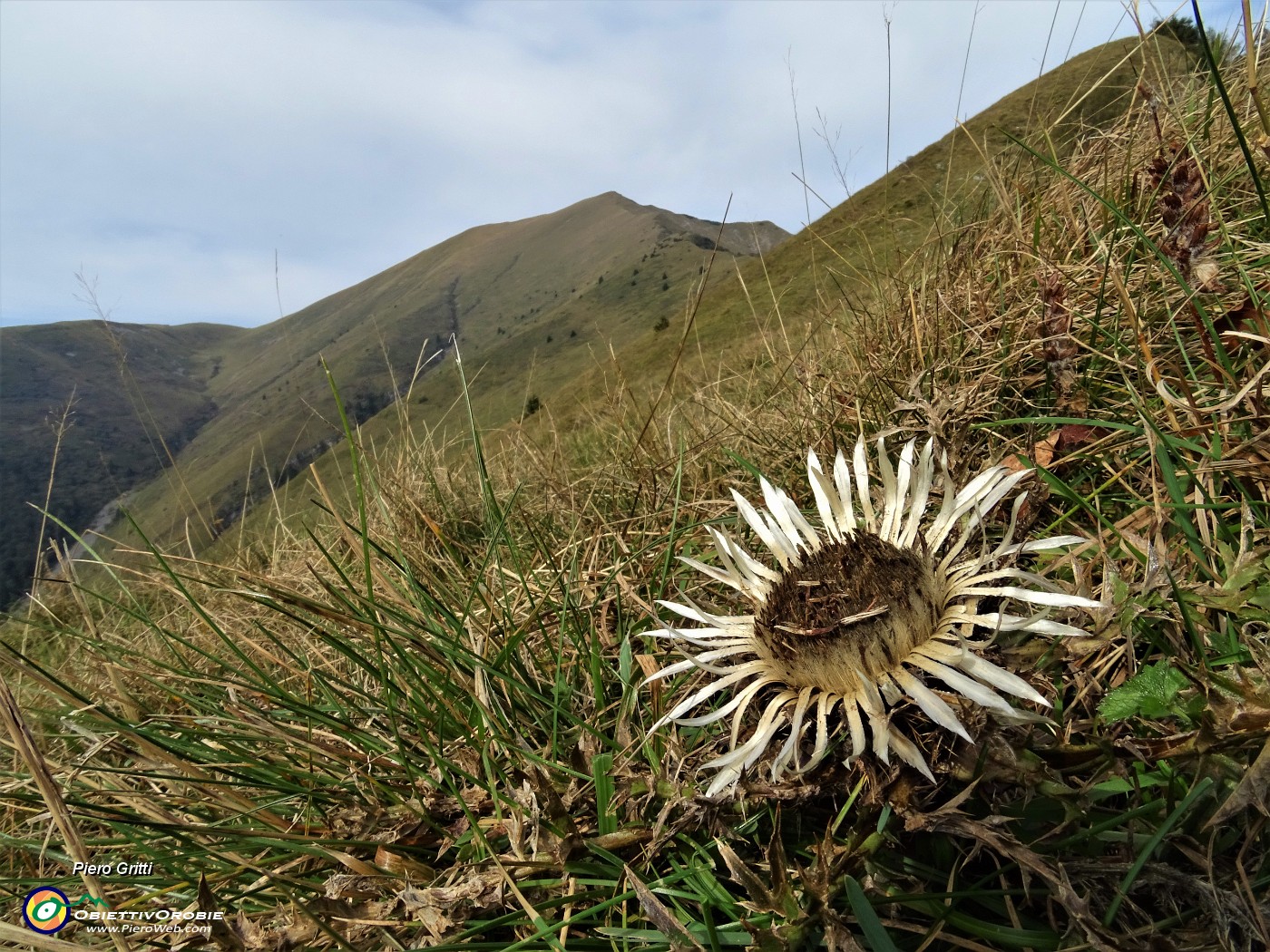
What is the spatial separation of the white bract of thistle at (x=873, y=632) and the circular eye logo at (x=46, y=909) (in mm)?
1613

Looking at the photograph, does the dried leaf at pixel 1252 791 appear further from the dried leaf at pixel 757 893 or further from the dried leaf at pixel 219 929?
the dried leaf at pixel 219 929

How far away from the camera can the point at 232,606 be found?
13.2 ft

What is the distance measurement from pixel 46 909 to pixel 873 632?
2126mm

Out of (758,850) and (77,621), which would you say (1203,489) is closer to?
(758,850)

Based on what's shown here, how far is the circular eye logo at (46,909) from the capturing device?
1667 mm

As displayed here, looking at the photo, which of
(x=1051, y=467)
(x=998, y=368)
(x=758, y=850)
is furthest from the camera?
(x=998, y=368)

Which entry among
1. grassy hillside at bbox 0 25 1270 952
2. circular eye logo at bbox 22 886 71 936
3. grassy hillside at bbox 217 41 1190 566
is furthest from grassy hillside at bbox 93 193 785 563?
circular eye logo at bbox 22 886 71 936

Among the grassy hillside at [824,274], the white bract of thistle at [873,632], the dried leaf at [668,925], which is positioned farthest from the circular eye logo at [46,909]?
the white bract of thistle at [873,632]

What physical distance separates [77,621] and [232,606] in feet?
11.3

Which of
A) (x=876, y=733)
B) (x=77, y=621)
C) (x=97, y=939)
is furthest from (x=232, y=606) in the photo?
(x=876, y=733)

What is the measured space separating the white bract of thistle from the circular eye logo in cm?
161

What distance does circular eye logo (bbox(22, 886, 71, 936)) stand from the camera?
1667 millimetres

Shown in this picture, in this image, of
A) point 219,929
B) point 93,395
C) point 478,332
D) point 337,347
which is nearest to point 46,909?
point 219,929

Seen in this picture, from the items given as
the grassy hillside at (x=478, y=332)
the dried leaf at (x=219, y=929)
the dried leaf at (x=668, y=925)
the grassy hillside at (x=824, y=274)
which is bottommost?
the dried leaf at (x=668, y=925)
